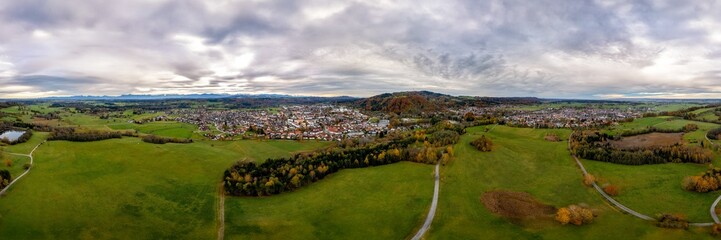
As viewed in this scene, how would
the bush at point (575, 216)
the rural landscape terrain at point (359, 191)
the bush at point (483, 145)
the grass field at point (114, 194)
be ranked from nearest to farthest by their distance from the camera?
the grass field at point (114, 194)
the rural landscape terrain at point (359, 191)
the bush at point (575, 216)
the bush at point (483, 145)

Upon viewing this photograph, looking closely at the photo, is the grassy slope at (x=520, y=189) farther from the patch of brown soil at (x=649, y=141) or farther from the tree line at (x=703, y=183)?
the patch of brown soil at (x=649, y=141)

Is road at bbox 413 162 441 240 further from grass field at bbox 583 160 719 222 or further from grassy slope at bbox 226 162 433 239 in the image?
grass field at bbox 583 160 719 222

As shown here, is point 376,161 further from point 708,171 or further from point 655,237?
point 708,171

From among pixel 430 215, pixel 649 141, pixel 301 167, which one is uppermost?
pixel 649 141

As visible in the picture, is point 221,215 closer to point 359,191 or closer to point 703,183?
point 359,191

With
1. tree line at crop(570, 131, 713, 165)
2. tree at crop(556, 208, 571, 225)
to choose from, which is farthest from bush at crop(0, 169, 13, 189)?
tree line at crop(570, 131, 713, 165)

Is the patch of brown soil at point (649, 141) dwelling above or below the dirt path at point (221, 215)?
above

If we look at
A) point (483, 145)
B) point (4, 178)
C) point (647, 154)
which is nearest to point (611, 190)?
point (647, 154)

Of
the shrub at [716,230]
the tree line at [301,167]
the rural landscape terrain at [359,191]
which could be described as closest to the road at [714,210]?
the rural landscape terrain at [359,191]
